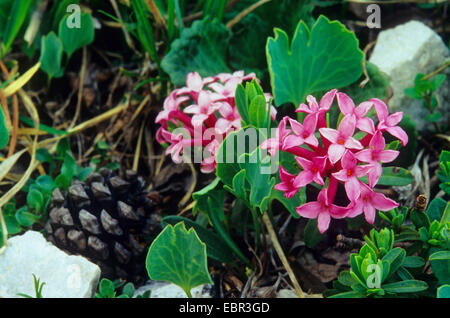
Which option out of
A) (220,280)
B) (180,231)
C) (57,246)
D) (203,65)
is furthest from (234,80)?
(57,246)

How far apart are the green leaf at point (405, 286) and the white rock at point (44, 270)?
0.81m

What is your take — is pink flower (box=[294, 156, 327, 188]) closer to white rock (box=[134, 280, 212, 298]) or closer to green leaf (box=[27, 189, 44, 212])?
white rock (box=[134, 280, 212, 298])

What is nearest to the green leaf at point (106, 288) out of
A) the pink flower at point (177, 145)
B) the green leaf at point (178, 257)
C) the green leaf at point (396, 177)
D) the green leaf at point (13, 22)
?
the green leaf at point (178, 257)

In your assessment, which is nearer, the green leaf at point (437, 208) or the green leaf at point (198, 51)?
the green leaf at point (437, 208)

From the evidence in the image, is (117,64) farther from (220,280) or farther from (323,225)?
(323,225)

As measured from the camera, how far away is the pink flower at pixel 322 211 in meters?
1.32

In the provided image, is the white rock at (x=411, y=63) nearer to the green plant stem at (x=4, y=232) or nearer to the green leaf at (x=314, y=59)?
the green leaf at (x=314, y=59)

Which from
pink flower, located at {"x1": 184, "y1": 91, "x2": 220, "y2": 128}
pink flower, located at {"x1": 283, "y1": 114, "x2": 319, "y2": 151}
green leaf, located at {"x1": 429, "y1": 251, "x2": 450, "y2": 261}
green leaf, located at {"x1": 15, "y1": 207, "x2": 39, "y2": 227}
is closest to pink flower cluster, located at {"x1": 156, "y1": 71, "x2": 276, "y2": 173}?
pink flower, located at {"x1": 184, "y1": 91, "x2": 220, "y2": 128}

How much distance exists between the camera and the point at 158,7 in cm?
209

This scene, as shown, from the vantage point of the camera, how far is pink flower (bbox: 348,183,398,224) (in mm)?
1297

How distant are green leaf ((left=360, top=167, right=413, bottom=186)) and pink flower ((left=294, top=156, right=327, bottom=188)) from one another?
0.29 metres

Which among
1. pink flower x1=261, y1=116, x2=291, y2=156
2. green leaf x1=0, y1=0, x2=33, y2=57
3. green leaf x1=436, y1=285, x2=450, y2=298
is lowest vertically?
green leaf x1=436, y1=285, x2=450, y2=298

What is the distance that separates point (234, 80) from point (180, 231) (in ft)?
1.75
